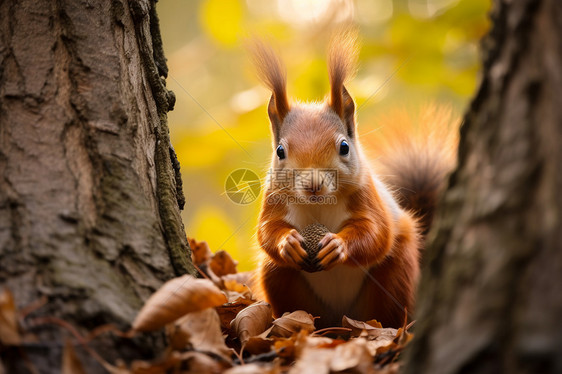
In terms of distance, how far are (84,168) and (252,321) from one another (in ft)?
1.85

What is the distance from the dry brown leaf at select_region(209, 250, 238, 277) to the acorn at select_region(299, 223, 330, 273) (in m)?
0.51

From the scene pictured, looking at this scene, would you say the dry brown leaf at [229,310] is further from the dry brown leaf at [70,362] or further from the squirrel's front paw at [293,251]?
the dry brown leaf at [70,362]

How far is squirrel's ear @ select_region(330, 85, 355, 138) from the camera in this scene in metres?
1.83

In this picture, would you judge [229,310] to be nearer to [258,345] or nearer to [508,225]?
[258,345]

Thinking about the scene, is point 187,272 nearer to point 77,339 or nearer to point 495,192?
point 77,339

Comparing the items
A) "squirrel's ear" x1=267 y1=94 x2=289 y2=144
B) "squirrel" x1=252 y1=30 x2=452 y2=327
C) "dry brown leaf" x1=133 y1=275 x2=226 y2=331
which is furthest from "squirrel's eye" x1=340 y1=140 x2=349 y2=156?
"dry brown leaf" x1=133 y1=275 x2=226 y2=331

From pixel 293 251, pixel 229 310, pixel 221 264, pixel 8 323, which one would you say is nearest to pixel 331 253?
pixel 293 251

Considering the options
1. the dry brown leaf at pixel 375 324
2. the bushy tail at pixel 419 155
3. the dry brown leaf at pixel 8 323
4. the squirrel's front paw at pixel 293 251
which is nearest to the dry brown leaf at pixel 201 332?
the dry brown leaf at pixel 8 323

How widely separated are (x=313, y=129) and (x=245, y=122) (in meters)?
0.42

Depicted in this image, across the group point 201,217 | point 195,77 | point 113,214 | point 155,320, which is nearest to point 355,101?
point 201,217

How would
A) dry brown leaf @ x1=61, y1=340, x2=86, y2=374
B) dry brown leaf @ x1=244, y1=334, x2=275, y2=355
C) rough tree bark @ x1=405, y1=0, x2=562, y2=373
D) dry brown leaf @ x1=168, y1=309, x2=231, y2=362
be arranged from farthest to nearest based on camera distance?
dry brown leaf @ x1=244, y1=334, x2=275, y2=355
dry brown leaf @ x1=168, y1=309, x2=231, y2=362
dry brown leaf @ x1=61, y1=340, x2=86, y2=374
rough tree bark @ x1=405, y1=0, x2=562, y2=373

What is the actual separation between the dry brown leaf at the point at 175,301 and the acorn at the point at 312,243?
1.48ft

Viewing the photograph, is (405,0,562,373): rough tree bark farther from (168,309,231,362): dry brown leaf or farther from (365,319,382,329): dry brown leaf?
(365,319,382,329): dry brown leaf

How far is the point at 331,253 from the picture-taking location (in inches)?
57.1
